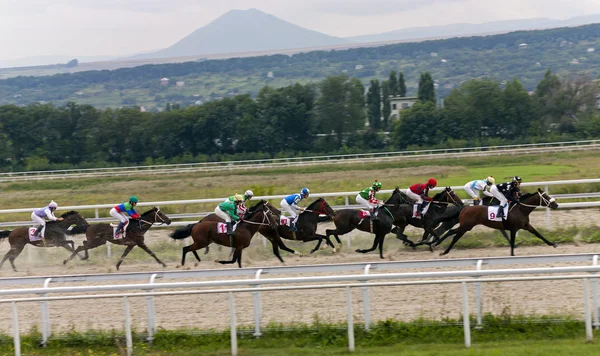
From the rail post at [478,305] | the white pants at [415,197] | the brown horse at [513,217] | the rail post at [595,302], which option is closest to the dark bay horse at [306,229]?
the white pants at [415,197]

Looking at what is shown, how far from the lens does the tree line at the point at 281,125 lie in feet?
171

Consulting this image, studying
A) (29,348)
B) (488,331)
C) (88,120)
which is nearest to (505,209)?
(488,331)

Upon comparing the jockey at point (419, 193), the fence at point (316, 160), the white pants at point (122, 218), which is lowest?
the fence at point (316, 160)

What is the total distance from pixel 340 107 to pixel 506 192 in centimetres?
4546

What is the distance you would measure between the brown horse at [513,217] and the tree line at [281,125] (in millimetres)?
36613

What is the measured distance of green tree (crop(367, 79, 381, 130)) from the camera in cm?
6419

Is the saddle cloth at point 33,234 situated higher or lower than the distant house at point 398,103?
lower

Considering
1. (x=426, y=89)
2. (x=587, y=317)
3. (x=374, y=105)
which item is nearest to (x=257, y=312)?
(x=587, y=317)

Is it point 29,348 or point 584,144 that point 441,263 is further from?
point 584,144

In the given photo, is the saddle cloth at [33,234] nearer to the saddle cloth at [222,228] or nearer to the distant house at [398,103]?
the saddle cloth at [222,228]

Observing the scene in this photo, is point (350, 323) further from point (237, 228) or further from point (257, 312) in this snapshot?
point (237, 228)

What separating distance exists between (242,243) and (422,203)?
10.7 ft

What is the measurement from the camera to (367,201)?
13641 mm

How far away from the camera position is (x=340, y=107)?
2276 inches
